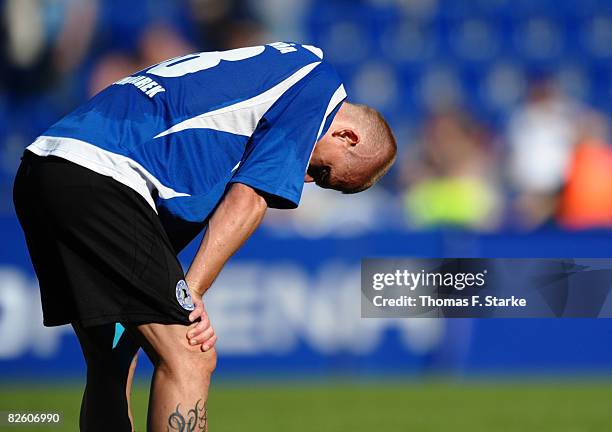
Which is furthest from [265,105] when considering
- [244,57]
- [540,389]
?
[540,389]

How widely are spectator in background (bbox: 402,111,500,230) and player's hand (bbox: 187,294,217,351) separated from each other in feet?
23.4

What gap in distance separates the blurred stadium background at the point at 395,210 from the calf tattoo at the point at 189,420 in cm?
275

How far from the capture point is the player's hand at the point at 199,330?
155 inches

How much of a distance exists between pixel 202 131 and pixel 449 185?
7279 millimetres

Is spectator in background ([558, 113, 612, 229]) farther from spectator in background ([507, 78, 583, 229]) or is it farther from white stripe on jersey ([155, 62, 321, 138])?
white stripe on jersey ([155, 62, 321, 138])

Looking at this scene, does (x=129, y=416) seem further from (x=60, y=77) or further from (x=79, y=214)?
(x=60, y=77)

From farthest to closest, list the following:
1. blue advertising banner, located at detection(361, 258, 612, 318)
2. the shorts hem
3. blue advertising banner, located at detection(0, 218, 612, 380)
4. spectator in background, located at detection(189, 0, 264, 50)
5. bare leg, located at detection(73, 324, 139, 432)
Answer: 1. spectator in background, located at detection(189, 0, 264, 50)
2. blue advertising banner, located at detection(0, 218, 612, 380)
3. blue advertising banner, located at detection(361, 258, 612, 318)
4. bare leg, located at detection(73, 324, 139, 432)
5. the shorts hem

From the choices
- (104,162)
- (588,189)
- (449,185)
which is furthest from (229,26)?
(104,162)

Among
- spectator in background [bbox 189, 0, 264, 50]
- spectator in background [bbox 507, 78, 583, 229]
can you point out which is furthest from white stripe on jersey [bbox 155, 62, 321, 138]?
spectator in background [bbox 189, 0, 264, 50]

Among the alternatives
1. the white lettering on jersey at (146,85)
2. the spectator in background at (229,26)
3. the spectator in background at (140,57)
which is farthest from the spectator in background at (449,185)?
the white lettering on jersey at (146,85)

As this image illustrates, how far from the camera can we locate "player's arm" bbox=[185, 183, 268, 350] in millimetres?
3957

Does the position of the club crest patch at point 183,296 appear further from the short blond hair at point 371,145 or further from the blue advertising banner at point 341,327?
the blue advertising banner at point 341,327

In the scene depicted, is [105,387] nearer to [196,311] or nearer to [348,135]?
[196,311]

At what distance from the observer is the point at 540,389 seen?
8.61 m
